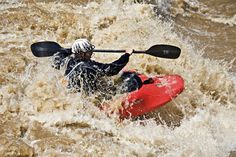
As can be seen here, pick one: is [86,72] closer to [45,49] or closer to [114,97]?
[114,97]

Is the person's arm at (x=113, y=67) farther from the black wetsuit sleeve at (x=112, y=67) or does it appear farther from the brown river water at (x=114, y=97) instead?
the brown river water at (x=114, y=97)

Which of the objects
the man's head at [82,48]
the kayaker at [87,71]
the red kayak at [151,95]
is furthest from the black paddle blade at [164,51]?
the man's head at [82,48]

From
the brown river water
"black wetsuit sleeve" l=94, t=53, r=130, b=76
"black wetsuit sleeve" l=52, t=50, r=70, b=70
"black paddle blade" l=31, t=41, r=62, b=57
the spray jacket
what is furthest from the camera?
"black paddle blade" l=31, t=41, r=62, b=57

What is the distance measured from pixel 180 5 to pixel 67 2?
2755 mm

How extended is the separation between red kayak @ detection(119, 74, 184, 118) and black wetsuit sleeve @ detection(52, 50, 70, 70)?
900 millimetres

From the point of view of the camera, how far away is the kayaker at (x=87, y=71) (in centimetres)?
512

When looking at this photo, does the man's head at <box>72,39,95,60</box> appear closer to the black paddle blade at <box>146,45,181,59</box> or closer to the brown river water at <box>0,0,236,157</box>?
the brown river water at <box>0,0,236,157</box>

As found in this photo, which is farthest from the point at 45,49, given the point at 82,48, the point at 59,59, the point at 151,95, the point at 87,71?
the point at 151,95

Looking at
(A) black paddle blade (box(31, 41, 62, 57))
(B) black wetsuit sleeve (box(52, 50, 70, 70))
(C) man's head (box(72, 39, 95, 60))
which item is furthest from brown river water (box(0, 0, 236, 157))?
(C) man's head (box(72, 39, 95, 60))

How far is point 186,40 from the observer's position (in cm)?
858

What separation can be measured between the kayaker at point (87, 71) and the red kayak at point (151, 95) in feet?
0.41

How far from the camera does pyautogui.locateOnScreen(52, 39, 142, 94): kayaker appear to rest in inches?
202

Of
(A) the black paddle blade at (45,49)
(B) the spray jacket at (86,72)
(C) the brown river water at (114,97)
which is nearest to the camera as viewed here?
(C) the brown river water at (114,97)

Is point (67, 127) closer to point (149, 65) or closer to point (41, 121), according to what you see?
point (41, 121)
